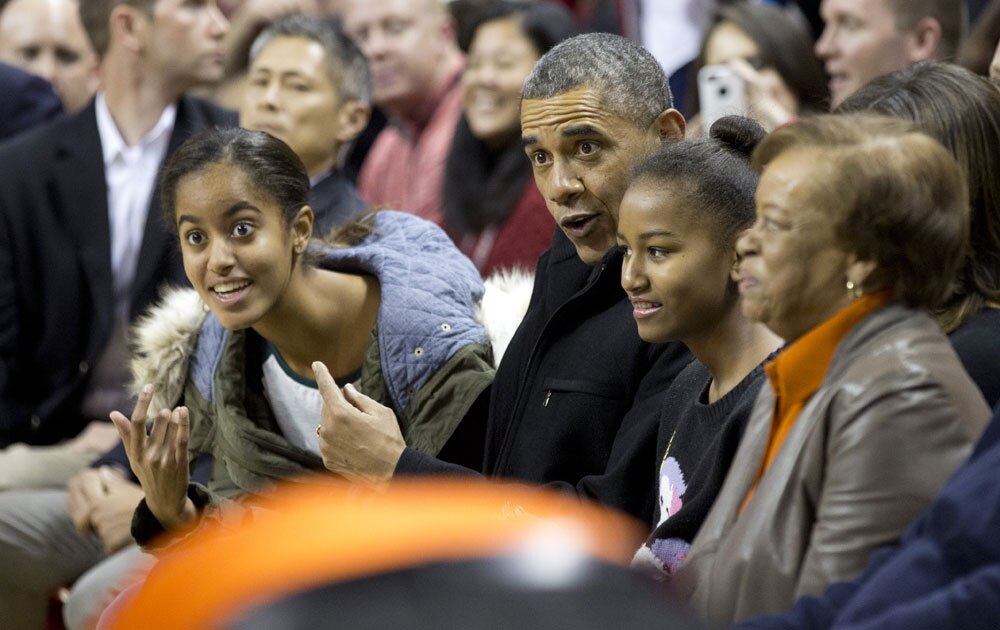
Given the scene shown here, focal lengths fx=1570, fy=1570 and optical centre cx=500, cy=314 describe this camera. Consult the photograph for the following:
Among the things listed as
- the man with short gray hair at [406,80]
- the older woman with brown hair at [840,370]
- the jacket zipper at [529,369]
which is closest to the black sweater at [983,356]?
the older woman with brown hair at [840,370]

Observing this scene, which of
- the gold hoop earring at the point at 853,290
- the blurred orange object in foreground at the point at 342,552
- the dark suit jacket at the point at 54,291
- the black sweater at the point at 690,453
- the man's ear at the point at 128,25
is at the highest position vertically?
the blurred orange object in foreground at the point at 342,552

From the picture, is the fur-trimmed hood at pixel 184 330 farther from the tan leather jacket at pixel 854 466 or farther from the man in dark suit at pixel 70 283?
the tan leather jacket at pixel 854 466

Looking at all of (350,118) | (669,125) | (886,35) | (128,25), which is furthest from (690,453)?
(128,25)

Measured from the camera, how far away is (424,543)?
1.03 metres

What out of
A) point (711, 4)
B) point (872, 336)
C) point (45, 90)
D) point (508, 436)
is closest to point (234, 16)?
point (45, 90)

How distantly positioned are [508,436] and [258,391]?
69 cm

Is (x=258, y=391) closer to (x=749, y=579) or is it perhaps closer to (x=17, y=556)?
(x=17, y=556)

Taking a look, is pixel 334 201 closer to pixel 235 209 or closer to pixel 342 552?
pixel 235 209

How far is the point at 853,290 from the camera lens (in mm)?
1921

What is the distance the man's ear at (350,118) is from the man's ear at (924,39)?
5.03 ft

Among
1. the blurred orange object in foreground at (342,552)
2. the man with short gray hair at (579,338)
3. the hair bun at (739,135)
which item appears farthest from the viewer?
the man with short gray hair at (579,338)

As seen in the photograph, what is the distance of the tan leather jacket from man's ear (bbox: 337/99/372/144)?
107 inches

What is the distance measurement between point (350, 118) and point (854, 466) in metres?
2.92

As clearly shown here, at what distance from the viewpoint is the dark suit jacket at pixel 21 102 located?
513 cm
